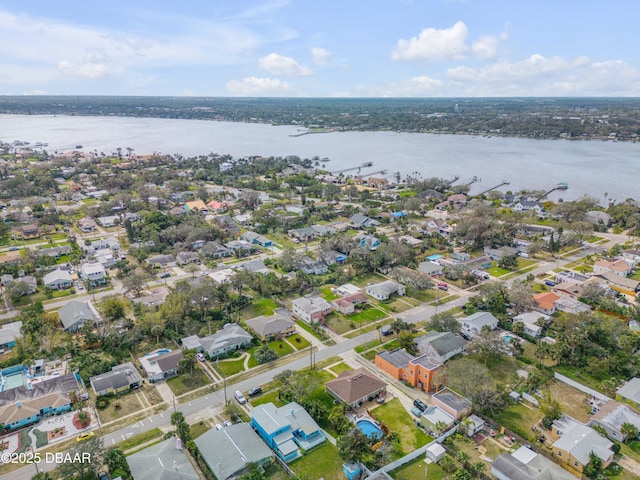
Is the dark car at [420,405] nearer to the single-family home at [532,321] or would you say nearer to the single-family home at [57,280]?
the single-family home at [532,321]

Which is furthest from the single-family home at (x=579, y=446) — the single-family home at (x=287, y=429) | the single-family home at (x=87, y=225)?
the single-family home at (x=87, y=225)

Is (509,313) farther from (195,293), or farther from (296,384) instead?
(195,293)

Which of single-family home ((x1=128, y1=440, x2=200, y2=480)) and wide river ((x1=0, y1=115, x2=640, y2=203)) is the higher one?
wide river ((x1=0, y1=115, x2=640, y2=203))

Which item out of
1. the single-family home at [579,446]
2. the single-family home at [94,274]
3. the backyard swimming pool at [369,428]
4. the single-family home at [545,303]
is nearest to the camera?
the single-family home at [579,446]

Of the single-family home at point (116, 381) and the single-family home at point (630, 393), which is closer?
the single-family home at point (630, 393)

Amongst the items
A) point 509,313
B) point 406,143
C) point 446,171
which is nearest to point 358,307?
point 509,313

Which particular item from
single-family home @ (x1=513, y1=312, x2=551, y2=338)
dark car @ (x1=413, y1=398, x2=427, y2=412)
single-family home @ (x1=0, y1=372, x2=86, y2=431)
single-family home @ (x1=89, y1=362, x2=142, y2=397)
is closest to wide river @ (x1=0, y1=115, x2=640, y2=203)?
single-family home @ (x1=513, y1=312, x2=551, y2=338)

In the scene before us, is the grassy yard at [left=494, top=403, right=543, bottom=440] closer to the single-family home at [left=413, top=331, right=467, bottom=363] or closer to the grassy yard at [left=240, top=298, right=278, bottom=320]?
the single-family home at [left=413, top=331, right=467, bottom=363]
